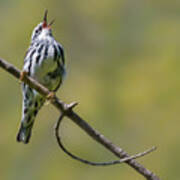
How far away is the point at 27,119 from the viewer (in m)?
4.88

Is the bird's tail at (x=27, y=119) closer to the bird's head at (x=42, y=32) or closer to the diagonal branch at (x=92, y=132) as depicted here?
the bird's head at (x=42, y=32)

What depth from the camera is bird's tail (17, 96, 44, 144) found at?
4.83m

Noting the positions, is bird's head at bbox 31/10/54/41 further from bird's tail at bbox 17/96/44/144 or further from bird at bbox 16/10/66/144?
bird's tail at bbox 17/96/44/144

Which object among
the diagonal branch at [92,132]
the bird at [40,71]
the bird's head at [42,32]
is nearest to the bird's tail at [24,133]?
the bird at [40,71]

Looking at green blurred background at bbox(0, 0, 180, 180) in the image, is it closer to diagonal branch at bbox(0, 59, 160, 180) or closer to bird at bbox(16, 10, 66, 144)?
bird at bbox(16, 10, 66, 144)

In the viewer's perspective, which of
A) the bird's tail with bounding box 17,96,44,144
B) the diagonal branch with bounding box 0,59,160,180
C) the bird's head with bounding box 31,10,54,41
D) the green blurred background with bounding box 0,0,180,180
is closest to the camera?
the diagonal branch with bounding box 0,59,160,180

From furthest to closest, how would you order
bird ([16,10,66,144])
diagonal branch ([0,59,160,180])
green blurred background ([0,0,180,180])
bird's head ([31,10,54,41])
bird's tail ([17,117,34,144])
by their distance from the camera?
green blurred background ([0,0,180,180]) → bird's head ([31,10,54,41]) → bird's tail ([17,117,34,144]) → bird ([16,10,66,144]) → diagonal branch ([0,59,160,180])

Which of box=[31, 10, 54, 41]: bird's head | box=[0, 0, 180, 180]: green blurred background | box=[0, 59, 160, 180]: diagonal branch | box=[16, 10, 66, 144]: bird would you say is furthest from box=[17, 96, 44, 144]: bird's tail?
box=[0, 0, 180, 180]: green blurred background

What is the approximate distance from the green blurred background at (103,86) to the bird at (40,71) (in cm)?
513

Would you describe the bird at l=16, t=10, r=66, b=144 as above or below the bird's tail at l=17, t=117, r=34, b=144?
above

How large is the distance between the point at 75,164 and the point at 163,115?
1731 mm

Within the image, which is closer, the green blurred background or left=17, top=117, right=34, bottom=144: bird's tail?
left=17, top=117, right=34, bottom=144: bird's tail

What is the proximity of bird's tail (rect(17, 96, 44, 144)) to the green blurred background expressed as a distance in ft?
16.5

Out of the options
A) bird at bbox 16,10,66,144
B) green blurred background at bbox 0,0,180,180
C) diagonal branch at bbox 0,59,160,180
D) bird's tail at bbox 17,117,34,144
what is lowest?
diagonal branch at bbox 0,59,160,180
